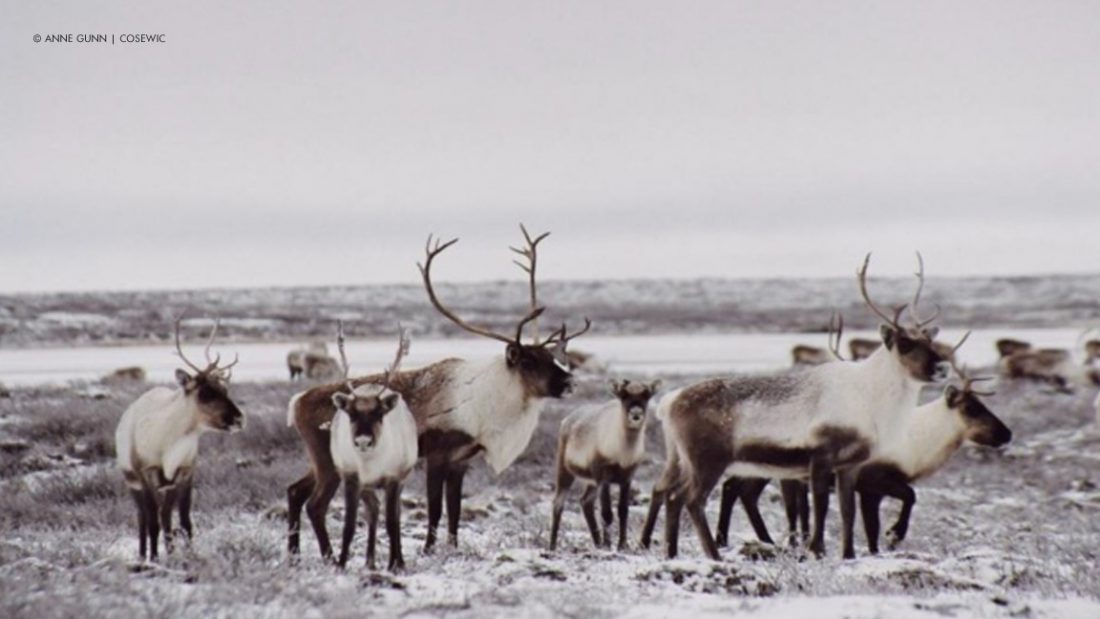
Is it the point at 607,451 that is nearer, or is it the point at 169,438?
the point at 169,438

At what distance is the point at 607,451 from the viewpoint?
9047mm

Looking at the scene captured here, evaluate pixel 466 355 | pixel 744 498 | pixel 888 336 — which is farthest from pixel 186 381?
pixel 466 355

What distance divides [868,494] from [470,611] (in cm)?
436

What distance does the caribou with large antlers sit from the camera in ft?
26.3

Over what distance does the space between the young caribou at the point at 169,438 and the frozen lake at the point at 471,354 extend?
38.4 feet

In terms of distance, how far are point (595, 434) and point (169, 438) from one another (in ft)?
10.4

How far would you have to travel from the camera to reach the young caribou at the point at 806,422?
780cm

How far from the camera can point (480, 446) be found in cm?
843

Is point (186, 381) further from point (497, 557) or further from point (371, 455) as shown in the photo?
point (497, 557)

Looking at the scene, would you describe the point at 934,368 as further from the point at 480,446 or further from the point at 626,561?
the point at 480,446

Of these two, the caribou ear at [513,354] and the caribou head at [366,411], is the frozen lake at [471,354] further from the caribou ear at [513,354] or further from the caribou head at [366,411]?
the caribou head at [366,411]

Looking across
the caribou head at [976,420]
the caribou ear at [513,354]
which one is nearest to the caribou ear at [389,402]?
the caribou ear at [513,354]

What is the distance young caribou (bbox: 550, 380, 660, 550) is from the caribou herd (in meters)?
0.02

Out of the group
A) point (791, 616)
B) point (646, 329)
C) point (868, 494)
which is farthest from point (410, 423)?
point (646, 329)
